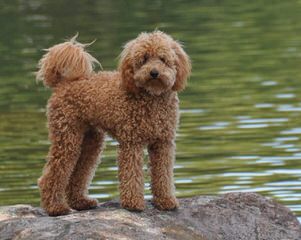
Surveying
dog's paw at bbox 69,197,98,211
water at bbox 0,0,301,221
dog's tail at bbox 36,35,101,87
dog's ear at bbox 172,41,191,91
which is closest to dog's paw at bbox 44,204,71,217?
dog's paw at bbox 69,197,98,211

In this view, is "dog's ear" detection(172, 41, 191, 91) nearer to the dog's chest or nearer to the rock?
the dog's chest

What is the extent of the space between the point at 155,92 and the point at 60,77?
977 millimetres

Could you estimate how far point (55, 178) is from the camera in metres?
11.5

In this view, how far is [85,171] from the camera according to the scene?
1174 cm

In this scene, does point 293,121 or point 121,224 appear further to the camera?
point 293,121

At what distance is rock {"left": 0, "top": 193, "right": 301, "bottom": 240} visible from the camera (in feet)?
35.5

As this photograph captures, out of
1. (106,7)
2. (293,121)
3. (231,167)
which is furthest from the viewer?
(106,7)

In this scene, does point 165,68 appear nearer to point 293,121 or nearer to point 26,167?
point 26,167

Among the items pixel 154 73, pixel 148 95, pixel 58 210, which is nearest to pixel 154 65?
pixel 154 73

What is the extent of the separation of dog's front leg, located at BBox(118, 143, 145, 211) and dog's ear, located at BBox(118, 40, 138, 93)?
44 cm

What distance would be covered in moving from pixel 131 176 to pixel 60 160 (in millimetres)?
617

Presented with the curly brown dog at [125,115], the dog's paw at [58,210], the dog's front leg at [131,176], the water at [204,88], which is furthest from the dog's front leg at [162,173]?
the water at [204,88]

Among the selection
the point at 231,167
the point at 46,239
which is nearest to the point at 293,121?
the point at 231,167

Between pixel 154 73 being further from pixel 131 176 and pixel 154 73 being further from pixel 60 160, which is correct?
pixel 60 160
